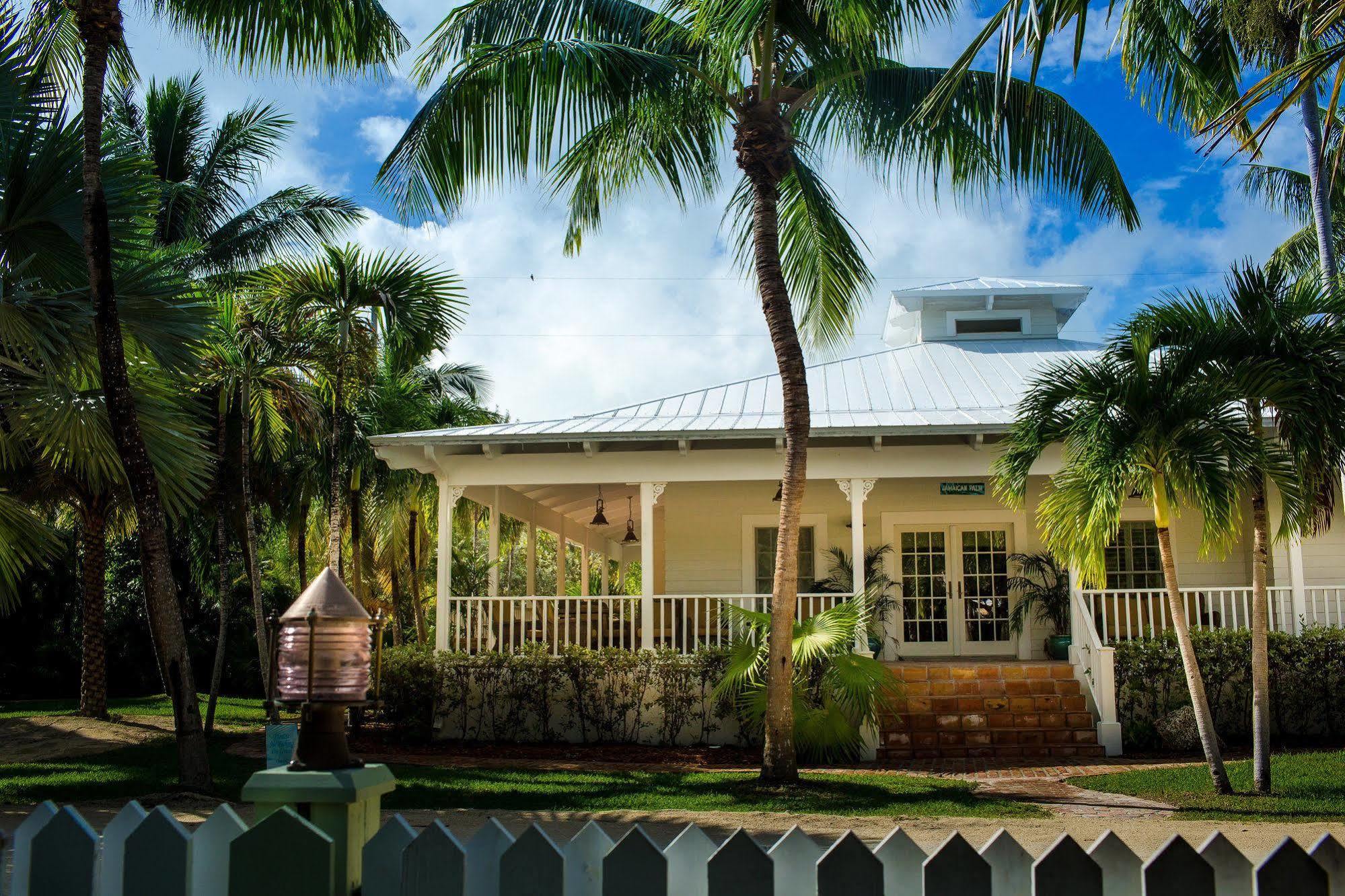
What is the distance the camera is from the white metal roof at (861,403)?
14.6m

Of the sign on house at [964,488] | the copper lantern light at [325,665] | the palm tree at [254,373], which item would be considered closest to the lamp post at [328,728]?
the copper lantern light at [325,665]

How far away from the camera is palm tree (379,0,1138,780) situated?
33.2 feet

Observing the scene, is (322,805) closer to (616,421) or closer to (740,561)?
(616,421)

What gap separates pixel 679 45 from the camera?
38.0ft

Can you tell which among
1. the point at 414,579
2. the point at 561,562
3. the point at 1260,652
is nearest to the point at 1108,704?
the point at 1260,652

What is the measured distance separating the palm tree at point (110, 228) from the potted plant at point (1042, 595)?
11240mm

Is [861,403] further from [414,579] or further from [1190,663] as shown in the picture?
[414,579]

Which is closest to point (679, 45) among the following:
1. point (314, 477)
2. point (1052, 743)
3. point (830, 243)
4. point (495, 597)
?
point (830, 243)

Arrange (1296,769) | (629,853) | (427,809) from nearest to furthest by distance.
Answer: (629,853) → (427,809) → (1296,769)

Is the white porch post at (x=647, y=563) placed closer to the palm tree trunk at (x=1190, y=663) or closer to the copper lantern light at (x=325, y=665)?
the palm tree trunk at (x=1190, y=663)

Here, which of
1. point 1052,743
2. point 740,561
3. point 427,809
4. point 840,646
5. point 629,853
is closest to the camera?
point 629,853

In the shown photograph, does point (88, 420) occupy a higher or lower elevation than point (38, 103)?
lower

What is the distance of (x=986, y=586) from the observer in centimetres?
1711

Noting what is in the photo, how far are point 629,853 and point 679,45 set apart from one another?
34.0 feet
